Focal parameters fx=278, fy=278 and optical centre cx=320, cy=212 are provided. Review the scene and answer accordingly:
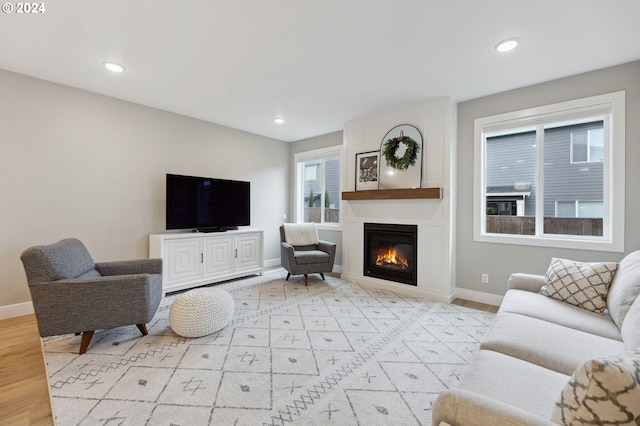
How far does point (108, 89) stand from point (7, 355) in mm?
2807

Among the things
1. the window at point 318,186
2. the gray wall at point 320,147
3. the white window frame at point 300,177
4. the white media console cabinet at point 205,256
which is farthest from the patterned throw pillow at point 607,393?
the white window frame at point 300,177

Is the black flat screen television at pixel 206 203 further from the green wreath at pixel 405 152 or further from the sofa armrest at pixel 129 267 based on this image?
the green wreath at pixel 405 152

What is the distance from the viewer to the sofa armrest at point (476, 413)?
2.61ft

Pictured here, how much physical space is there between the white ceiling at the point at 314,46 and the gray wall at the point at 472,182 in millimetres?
151

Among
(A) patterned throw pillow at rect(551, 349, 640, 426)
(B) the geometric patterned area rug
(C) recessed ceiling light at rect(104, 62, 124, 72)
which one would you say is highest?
(C) recessed ceiling light at rect(104, 62, 124, 72)

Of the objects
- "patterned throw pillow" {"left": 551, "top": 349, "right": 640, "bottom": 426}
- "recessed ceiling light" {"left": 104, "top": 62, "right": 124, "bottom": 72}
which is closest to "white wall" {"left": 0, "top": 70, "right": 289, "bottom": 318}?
"recessed ceiling light" {"left": 104, "top": 62, "right": 124, "bottom": 72}

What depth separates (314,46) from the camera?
7.88 ft

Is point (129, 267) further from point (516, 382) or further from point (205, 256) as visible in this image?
point (516, 382)

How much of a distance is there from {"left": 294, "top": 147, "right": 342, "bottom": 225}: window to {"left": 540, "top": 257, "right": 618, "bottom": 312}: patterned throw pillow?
333cm

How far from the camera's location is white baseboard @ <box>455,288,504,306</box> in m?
3.35

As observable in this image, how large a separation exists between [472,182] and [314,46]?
2.50 m

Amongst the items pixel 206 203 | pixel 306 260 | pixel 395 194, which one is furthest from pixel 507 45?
pixel 206 203

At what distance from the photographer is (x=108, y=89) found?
10.8ft

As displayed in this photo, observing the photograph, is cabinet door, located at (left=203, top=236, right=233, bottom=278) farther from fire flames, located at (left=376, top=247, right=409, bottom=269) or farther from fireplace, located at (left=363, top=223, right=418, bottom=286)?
fire flames, located at (left=376, top=247, right=409, bottom=269)
